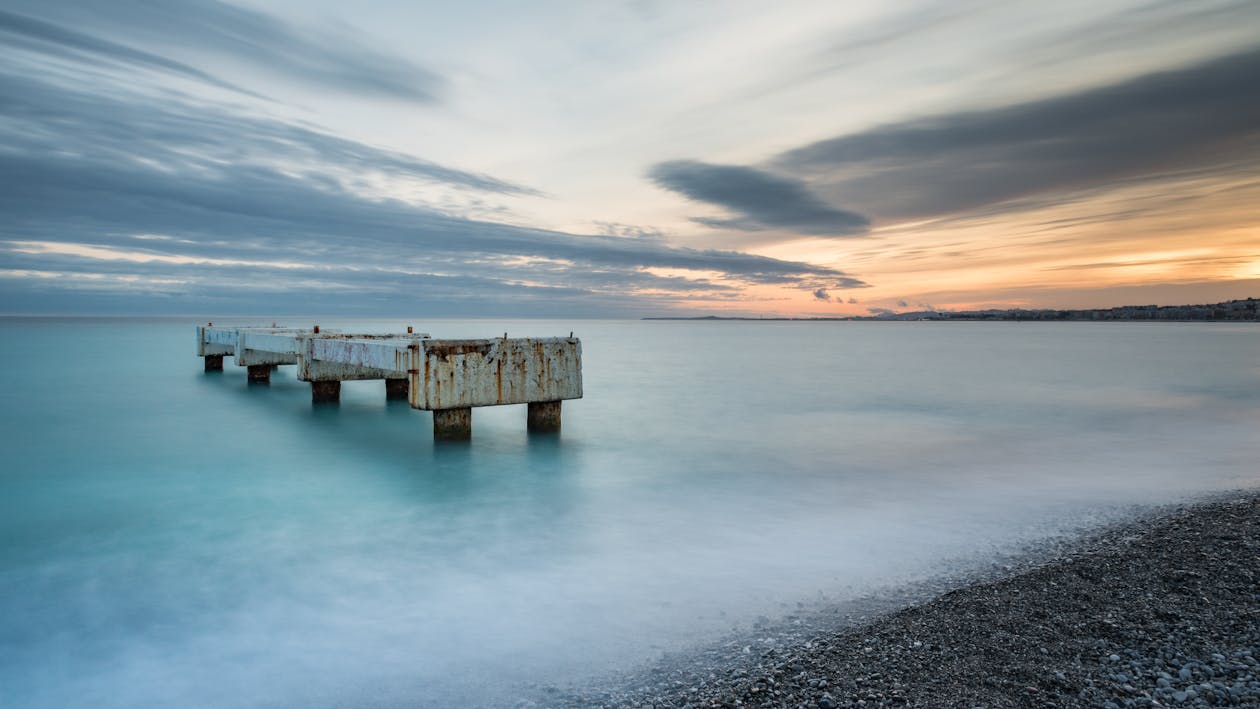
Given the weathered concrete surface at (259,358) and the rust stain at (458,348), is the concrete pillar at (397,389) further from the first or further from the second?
the rust stain at (458,348)

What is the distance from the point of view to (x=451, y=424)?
9.26 m

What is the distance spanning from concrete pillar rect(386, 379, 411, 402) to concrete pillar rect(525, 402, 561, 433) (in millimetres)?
5292

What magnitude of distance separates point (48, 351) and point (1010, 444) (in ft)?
130

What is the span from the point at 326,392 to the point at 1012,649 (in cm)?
1283

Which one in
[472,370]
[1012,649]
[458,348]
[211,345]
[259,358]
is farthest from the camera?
[211,345]

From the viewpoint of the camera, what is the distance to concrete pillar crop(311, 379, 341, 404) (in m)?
13.3

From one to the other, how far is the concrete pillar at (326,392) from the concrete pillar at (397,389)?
1.06 m

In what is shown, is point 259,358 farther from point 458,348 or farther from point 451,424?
point 458,348

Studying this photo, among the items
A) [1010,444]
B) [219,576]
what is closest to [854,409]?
[1010,444]

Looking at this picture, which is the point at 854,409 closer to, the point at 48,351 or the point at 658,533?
the point at 658,533

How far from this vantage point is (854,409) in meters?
14.6

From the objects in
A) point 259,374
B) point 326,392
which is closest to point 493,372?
point 326,392

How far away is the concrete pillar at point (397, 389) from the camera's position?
14.2 metres

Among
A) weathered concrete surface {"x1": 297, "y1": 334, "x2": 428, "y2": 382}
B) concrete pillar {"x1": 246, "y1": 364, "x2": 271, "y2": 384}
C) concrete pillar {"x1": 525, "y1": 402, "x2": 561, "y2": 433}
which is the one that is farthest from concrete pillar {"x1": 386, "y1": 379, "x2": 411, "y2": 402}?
concrete pillar {"x1": 246, "y1": 364, "x2": 271, "y2": 384}
